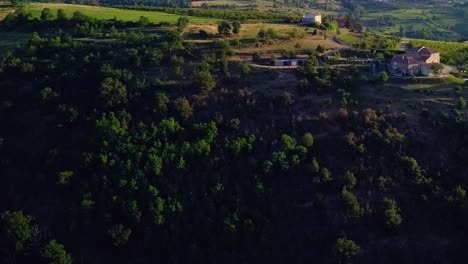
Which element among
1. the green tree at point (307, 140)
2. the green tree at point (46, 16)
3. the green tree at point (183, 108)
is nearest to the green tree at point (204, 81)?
the green tree at point (183, 108)

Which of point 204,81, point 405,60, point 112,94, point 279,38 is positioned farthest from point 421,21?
point 112,94

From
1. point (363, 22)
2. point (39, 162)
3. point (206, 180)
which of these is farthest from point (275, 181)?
point (363, 22)

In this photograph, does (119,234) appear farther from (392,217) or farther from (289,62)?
(289,62)

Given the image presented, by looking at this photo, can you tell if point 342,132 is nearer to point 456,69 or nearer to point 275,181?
point 275,181

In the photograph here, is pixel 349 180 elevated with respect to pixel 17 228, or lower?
elevated

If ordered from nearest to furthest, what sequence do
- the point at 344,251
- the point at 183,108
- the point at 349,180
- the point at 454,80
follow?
the point at 344,251 → the point at 349,180 → the point at 183,108 → the point at 454,80

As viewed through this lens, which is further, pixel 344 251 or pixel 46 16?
pixel 46 16

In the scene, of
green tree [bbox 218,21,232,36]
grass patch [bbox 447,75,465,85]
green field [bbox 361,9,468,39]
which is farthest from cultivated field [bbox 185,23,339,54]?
green field [bbox 361,9,468,39]
